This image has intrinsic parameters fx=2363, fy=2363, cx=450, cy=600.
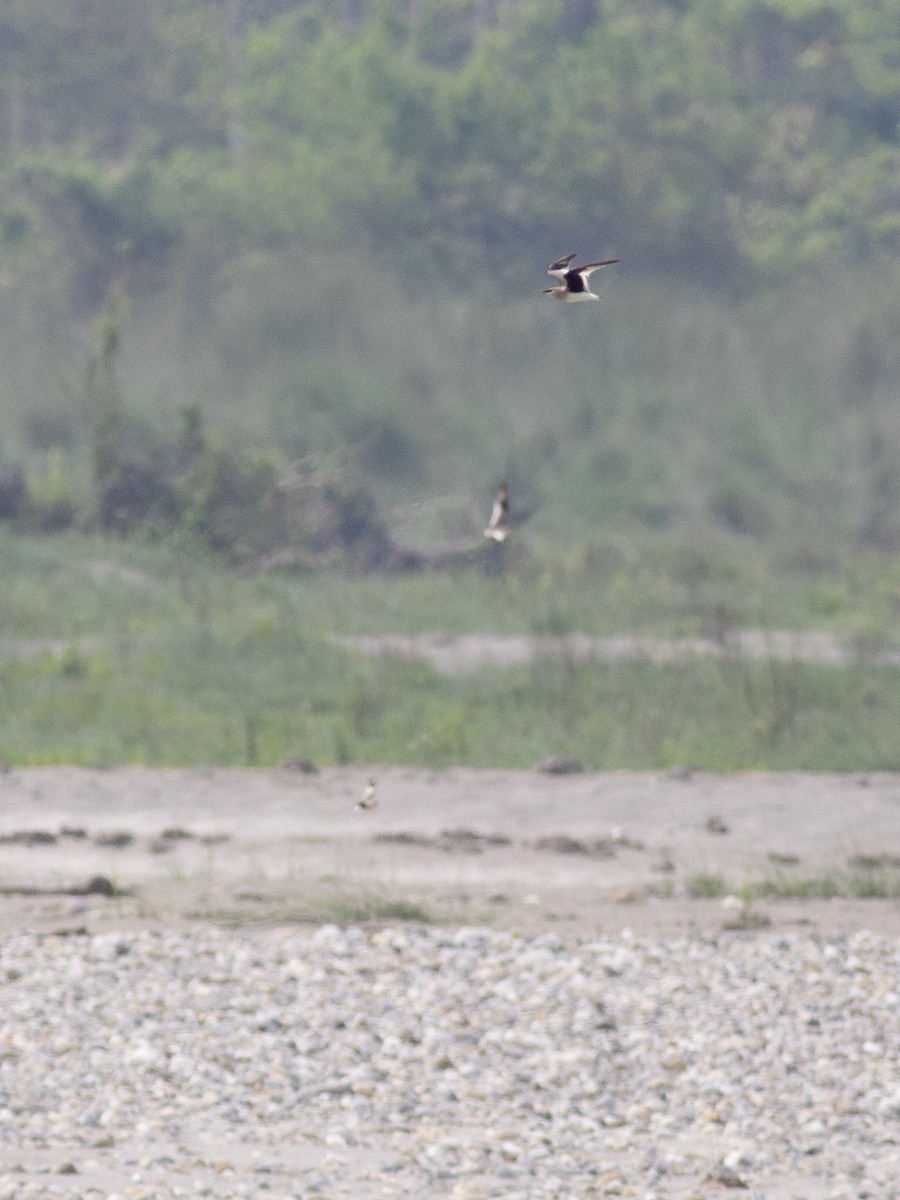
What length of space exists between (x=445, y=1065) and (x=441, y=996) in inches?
38.3

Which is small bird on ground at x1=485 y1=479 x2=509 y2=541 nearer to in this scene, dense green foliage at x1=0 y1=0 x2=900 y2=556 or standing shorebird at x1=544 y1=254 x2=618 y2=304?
standing shorebird at x1=544 y1=254 x2=618 y2=304

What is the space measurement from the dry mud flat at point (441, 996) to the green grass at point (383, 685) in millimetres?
1103

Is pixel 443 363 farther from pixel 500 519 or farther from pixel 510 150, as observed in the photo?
pixel 500 519

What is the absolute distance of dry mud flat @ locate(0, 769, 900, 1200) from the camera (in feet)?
24.4

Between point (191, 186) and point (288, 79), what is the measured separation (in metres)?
4.81

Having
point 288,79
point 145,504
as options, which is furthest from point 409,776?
point 288,79

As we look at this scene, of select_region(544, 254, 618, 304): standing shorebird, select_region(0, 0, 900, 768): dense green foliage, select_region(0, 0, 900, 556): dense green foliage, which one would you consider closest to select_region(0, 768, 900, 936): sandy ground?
select_region(0, 0, 900, 768): dense green foliage

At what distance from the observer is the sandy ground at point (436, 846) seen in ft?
36.7

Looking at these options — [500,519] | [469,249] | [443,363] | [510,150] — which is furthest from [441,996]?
[510,150]

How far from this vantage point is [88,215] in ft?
130

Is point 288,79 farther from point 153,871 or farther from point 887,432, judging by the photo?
point 153,871

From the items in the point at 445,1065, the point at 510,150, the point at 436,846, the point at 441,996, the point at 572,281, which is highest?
the point at 510,150

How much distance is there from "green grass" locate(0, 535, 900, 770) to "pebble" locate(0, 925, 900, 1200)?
499 cm

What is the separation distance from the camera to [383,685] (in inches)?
685
